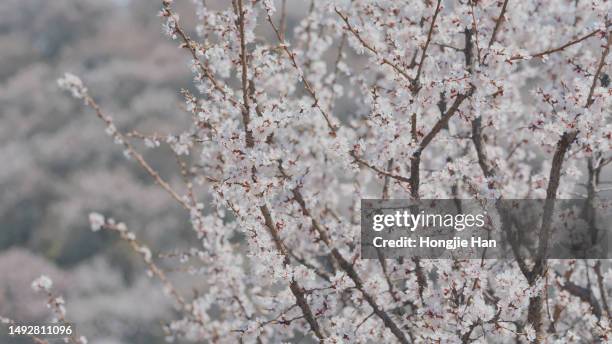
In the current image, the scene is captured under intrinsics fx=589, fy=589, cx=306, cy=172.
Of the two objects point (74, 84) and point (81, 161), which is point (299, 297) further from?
point (81, 161)

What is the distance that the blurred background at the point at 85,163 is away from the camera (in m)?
20.9

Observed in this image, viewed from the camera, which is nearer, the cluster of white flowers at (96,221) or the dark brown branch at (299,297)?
the dark brown branch at (299,297)

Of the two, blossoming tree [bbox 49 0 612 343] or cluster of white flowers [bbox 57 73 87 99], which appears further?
cluster of white flowers [bbox 57 73 87 99]

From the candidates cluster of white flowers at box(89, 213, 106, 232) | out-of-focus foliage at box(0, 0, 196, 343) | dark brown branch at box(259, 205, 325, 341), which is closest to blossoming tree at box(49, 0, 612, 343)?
dark brown branch at box(259, 205, 325, 341)

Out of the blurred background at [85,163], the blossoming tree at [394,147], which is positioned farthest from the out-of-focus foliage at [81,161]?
the blossoming tree at [394,147]

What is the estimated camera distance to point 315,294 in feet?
11.6

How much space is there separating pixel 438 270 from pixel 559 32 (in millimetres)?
3085

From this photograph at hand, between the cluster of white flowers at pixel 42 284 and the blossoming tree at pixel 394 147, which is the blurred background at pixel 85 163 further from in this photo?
the blossoming tree at pixel 394 147

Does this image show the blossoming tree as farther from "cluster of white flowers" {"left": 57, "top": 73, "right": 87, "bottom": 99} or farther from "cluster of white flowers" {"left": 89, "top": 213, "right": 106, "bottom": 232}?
"cluster of white flowers" {"left": 89, "top": 213, "right": 106, "bottom": 232}

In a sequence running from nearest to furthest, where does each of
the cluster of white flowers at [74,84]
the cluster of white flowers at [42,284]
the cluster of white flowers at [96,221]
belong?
1. the cluster of white flowers at [42,284]
2. the cluster of white flowers at [74,84]
3. the cluster of white flowers at [96,221]

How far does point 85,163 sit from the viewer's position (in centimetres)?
2666

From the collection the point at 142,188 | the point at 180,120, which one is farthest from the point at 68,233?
the point at 180,120

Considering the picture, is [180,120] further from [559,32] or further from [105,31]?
[559,32]

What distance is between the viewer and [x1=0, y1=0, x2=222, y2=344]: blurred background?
20859mm
